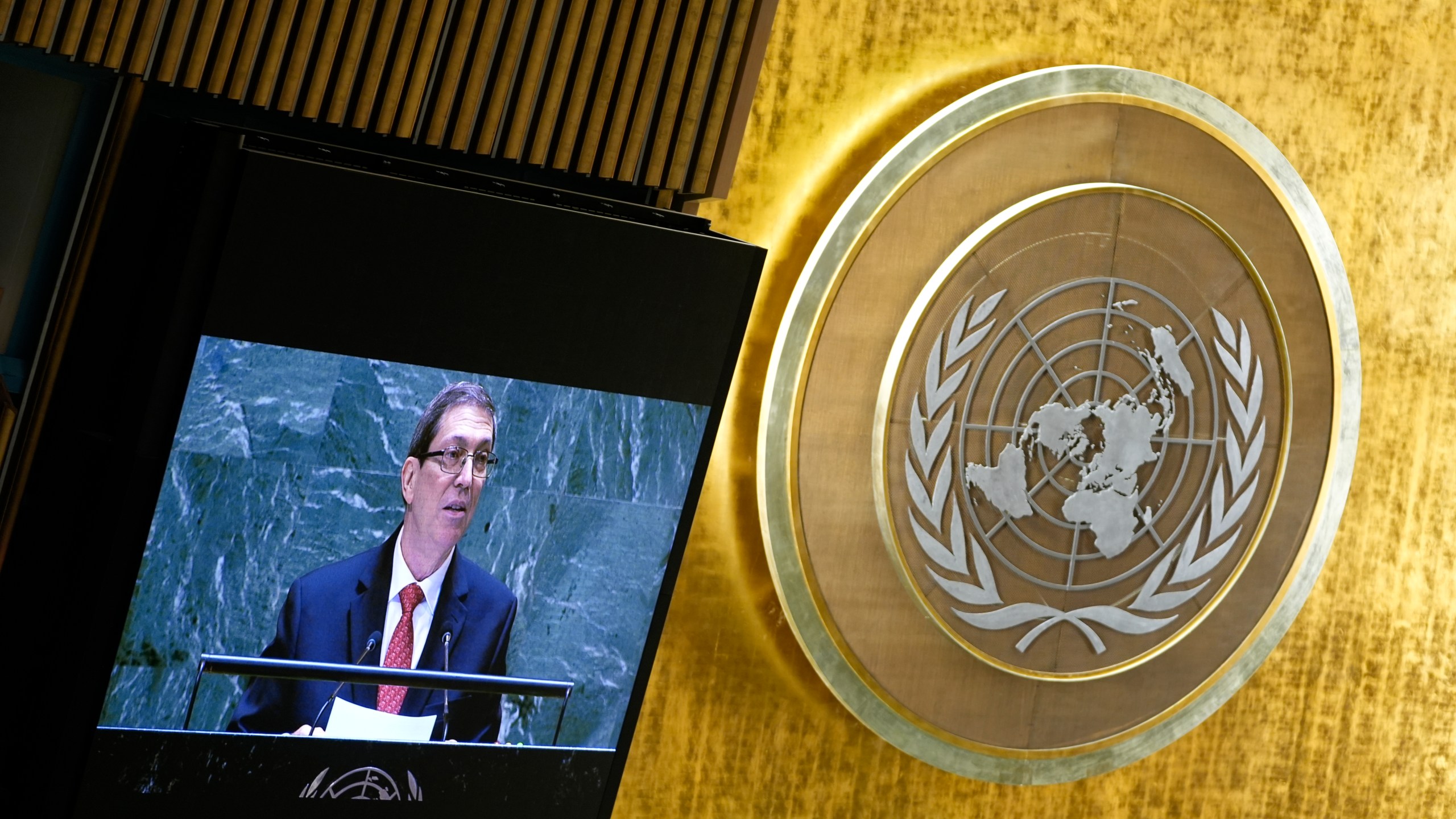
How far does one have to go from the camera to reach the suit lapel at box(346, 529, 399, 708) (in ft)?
7.20

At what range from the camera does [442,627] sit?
2.27m

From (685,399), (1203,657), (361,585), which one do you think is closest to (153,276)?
(361,585)

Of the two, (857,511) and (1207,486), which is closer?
(857,511)

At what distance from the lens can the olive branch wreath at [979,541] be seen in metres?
2.98

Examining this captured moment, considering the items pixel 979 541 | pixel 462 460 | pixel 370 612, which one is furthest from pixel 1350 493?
pixel 370 612

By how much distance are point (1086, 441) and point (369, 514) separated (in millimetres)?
1761

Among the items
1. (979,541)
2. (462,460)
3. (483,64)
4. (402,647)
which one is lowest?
(402,647)

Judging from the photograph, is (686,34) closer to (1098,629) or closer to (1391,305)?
(1098,629)

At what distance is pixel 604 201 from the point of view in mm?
2277

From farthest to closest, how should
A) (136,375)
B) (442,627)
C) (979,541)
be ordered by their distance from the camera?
(979,541), (442,627), (136,375)

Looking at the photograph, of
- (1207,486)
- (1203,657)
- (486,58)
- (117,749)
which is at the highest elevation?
(486,58)

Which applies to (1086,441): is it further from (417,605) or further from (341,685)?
(341,685)

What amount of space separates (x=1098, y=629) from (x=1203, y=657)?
35 cm

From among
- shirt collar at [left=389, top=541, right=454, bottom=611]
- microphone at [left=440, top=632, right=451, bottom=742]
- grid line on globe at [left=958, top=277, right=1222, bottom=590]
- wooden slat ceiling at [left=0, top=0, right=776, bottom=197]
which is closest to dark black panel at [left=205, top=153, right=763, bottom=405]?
wooden slat ceiling at [left=0, top=0, right=776, bottom=197]
